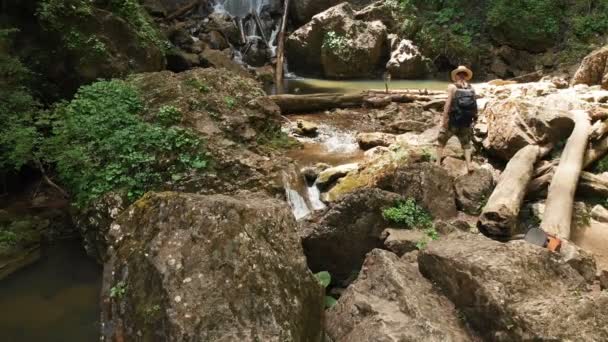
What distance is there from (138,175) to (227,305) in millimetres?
3815

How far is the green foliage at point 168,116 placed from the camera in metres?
7.02

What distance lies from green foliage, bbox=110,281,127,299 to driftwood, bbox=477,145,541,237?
4.50 metres

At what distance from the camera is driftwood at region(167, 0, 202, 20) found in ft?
63.9

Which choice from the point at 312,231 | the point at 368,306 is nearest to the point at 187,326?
the point at 368,306

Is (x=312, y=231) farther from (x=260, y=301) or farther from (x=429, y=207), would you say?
(x=260, y=301)

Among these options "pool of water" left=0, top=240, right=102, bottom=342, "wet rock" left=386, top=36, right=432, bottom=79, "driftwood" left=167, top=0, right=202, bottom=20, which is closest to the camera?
"pool of water" left=0, top=240, right=102, bottom=342

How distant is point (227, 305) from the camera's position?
3057 millimetres

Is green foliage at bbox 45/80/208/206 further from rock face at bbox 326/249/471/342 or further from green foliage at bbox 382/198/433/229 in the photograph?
rock face at bbox 326/249/471/342

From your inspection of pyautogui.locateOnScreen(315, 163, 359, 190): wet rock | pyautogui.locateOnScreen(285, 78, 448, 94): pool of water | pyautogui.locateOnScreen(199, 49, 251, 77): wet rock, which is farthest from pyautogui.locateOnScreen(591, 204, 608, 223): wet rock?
pyautogui.locateOnScreen(199, 49, 251, 77): wet rock

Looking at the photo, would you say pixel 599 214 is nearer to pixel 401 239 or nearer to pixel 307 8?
pixel 401 239

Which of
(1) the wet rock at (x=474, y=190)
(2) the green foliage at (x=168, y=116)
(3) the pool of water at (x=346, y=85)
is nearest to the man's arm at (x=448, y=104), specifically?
(1) the wet rock at (x=474, y=190)

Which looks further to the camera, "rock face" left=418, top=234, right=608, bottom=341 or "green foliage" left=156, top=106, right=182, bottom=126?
"green foliage" left=156, top=106, right=182, bottom=126

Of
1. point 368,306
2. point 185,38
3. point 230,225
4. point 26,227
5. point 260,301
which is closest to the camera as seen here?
point 260,301

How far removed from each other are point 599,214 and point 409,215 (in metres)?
2.97
